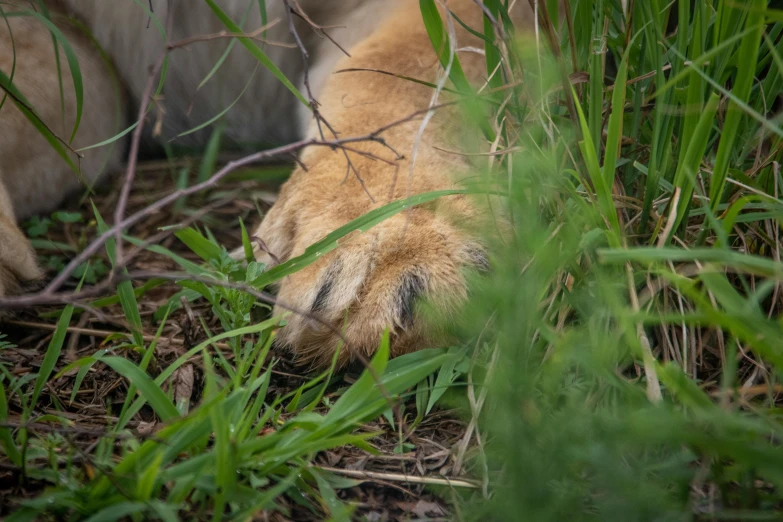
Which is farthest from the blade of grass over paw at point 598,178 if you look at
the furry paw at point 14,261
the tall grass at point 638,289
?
the furry paw at point 14,261

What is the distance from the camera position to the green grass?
73 cm

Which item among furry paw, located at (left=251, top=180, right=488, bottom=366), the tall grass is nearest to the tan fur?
furry paw, located at (left=251, top=180, right=488, bottom=366)

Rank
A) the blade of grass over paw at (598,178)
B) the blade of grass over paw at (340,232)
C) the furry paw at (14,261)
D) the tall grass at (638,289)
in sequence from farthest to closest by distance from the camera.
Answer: the furry paw at (14,261), the blade of grass over paw at (340,232), the blade of grass over paw at (598,178), the tall grass at (638,289)

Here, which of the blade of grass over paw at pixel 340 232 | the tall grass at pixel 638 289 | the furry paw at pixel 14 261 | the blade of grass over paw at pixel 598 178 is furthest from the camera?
the furry paw at pixel 14 261

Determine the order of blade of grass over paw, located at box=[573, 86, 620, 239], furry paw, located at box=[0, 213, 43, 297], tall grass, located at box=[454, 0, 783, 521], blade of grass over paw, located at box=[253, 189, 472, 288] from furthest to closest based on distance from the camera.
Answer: furry paw, located at box=[0, 213, 43, 297] < blade of grass over paw, located at box=[253, 189, 472, 288] < blade of grass over paw, located at box=[573, 86, 620, 239] < tall grass, located at box=[454, 0, 783, 521]

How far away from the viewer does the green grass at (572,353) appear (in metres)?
0.73

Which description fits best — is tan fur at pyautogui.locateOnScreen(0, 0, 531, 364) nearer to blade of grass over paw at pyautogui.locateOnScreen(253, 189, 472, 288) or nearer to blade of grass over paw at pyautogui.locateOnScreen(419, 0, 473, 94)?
blade of grass over paw at pyautogui.locateOnScreen(253, 189, 472, 288)

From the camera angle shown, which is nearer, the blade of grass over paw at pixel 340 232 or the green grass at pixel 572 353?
the green grass at pixel 572 353

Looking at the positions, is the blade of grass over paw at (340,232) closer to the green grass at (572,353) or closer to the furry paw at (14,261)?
the green grass at (572,353)

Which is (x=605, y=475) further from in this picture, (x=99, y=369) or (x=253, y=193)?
(x=253, y=193)

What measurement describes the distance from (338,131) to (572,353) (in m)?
0.74

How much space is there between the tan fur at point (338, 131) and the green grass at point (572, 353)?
59 mm

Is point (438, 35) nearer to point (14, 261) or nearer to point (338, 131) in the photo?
point (338, 131)

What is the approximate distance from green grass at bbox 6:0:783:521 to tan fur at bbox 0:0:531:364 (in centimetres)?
6
